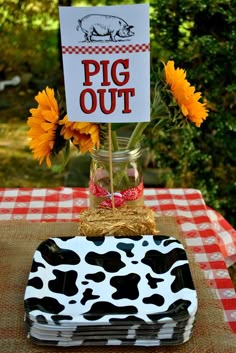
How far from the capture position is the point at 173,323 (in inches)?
38.6

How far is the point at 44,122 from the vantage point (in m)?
1.17

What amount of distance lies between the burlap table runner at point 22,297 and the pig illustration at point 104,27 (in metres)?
0.44

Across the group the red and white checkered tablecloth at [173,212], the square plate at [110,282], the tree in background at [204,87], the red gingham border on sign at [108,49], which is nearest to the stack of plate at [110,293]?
the square plate at [110,282]

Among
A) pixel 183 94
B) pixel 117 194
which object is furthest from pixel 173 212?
pixel 183 94

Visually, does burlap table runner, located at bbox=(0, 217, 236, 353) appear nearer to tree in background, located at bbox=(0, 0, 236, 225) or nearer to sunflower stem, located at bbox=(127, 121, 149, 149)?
sunflower stem, located at bbox=(127, 121, 149, 149)

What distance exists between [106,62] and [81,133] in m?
0.14

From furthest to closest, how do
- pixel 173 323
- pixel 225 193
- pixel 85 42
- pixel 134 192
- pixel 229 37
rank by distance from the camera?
pixel 225 193 → pixel 229 37 → pixel 134 192 → pixel 85 42 → pixel 173 323

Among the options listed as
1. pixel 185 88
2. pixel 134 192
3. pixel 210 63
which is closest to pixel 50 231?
pixel 134 192

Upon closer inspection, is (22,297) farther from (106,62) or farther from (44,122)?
(106,62)

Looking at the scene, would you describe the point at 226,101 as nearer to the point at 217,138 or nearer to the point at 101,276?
the point at 217,138

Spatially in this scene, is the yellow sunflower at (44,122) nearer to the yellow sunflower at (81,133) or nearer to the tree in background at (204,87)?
→ the yellow sunflower at (81,133)

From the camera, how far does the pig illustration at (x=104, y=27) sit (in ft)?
3.53

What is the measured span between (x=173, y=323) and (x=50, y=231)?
473mm

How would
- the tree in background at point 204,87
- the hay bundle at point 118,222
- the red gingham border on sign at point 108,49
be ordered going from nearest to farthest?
the red gingham border on sign at point 108,49 → the hay bundle at point 118,222 → the tree in background at point 204,87
